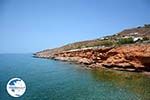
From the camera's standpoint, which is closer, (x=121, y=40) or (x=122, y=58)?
(x=122, y=58)

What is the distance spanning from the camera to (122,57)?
48406mm

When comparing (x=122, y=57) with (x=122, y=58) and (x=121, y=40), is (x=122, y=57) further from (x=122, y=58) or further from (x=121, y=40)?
(x=121, y=40)

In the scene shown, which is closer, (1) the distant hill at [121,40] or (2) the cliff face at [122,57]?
(2) the cliff face at [122,57]

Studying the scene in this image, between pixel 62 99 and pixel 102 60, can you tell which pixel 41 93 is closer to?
pixel 62 99

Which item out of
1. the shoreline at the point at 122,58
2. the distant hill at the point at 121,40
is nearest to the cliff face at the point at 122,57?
the shoreline at the point at 122,58

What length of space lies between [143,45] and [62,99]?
83.2 feet

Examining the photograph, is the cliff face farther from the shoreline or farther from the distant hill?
the distant hill

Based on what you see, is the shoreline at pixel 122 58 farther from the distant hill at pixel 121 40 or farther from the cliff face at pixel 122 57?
the distant hill at pixel 121 40

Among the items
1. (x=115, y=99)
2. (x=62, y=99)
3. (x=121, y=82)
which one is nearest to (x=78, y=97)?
(x=62, y=99)

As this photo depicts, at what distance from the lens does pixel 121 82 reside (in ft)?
117

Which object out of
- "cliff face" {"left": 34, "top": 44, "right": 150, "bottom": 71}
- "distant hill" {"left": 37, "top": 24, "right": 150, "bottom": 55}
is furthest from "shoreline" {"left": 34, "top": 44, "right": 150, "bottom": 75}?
"distant hill" {"left": 37, "top": 24, "right": 150, "bottom": 55}

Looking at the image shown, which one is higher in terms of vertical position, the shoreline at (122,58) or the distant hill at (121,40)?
the distant hill at (121,40)

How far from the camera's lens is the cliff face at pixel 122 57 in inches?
1719

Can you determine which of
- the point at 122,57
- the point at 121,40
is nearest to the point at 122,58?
the point at 122,57
